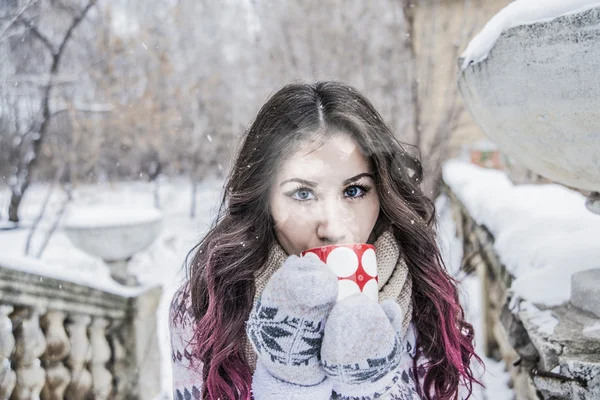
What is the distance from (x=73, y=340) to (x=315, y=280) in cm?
189

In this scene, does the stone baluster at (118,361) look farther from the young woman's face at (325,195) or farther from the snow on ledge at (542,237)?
the snow on ledge at (542,237)

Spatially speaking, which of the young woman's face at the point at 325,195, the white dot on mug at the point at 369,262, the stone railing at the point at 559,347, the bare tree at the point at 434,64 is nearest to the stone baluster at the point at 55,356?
the young woman's face at the point at 325,195

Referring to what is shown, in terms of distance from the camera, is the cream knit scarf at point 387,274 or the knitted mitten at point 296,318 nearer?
the knitted mitten at point 296,318

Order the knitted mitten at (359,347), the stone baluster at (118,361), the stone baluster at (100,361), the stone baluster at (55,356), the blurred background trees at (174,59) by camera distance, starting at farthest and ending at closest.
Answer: the blurred background trees at (174,59)
the stone baluster at (118,361)
the stone baluster at (100,361)
the stone baluster at (55,356)
the knitted mitten at (359,347)

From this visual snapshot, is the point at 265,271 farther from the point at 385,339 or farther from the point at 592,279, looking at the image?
the point at 592,279

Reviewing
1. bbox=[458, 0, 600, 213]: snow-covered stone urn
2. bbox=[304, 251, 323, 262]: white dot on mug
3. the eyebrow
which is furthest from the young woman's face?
bbox=[458, 0, 600, 213]: snow-covered stone urn

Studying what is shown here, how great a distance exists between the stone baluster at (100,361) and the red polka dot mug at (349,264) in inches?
76.3

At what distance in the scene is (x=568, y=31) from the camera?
99 centimetres

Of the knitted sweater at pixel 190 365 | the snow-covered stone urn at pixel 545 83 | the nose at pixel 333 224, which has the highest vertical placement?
the snow-covered stone urn at pixel 545 83

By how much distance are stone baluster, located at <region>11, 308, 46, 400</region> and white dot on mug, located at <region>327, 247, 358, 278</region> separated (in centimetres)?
167

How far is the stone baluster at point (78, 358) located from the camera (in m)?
2.33

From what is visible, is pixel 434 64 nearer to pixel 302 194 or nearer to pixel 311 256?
pixel 302 194

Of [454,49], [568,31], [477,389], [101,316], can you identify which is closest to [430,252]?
[568,31]

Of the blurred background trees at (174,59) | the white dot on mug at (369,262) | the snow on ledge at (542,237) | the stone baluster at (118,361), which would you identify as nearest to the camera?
the white dot on mug at (369,262)
